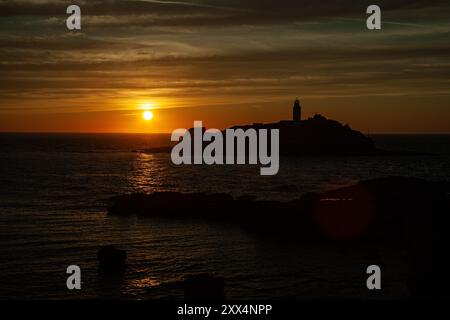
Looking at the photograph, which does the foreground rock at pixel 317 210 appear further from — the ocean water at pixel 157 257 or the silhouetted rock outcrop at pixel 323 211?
the ocean water at pixel 157 257

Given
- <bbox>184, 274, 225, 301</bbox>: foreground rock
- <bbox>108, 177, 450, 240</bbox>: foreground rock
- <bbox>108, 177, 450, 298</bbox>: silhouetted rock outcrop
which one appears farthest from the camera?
<bbox>108, 177, 450, 240</bbox>: foreground rock

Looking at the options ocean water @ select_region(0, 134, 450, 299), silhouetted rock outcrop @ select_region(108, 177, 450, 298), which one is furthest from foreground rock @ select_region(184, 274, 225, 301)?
ocean water @ select_region(0, 134, 450, 299)

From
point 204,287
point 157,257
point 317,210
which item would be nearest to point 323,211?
point 317,210

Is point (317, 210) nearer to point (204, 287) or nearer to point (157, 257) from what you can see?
point (157, 257)

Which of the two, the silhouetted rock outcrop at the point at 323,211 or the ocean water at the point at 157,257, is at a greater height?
the silhouetted rock outcrop at the point at 323,211

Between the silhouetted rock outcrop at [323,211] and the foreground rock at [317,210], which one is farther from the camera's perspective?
the foreground rock at [317,210]

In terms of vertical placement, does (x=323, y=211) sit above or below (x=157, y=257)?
above

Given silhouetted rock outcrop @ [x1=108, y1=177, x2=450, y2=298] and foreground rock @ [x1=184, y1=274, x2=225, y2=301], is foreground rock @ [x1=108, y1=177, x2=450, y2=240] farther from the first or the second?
foreground rock @ [x1=184, y1=274, x2=225, y2=301]

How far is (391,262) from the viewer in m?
41.1

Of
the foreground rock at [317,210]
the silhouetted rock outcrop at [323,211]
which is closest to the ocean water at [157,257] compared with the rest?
the silhouetted rock outcrop at [323,211]

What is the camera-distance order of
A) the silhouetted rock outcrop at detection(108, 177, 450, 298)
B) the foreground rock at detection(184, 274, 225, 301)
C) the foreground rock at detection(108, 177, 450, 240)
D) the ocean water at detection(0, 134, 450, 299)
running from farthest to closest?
the foreground rock at detection(108, 177, 450, 240)
the silhouetted rock outcrop at detection(108, 177, 450, 298)
the ocean water at detection(0, 134, 450, 299)
the foreground rock at detection(184, 274, 225, 301)

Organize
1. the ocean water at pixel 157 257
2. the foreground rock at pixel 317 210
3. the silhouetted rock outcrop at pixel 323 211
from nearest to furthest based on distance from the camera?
the ocean water at pixel 157 257, the silhouetted rock outcrop at pixel 323 211, the foreground rock at pixel 317 210
